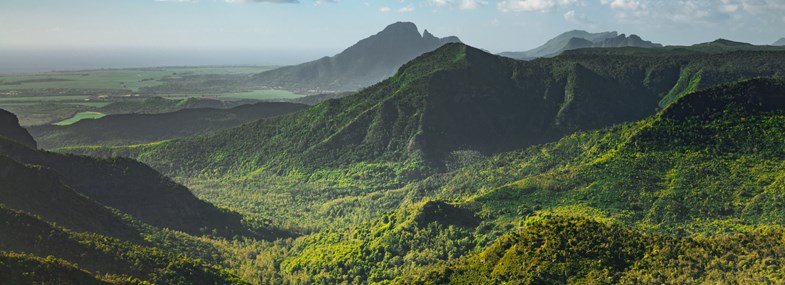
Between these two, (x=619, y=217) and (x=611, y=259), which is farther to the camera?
(x=619, y=217)

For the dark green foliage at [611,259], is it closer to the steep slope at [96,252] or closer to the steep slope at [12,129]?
the steep slope at [96,252]

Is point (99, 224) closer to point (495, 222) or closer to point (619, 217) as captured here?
point (495, 222)

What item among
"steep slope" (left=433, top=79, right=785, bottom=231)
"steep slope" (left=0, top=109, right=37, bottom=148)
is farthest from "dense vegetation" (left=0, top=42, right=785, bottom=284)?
"steep slope" (left=0, top=109, right=37, bottom=148)

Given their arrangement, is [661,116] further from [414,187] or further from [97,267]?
[97,267]

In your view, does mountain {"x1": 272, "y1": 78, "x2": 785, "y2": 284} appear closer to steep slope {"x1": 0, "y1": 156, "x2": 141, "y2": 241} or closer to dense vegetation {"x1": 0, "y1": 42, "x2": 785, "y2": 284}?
dense vegetation {"x1": 0, "y1": 42, "x2": 785, "y2": 284}

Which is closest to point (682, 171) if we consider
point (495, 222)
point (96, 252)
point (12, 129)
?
point (495, 222)

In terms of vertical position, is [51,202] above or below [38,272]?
below

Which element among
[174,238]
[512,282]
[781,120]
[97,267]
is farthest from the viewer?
[781,120]

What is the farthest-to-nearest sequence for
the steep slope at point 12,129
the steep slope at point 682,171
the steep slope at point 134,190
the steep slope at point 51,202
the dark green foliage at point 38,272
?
1. the steep slope at point 12,129
2. the steep slope at point 134,190
3. the steep slope at point 682,171
4. the steep slope at point 51,202
5. the dark green foliage at point 38,272

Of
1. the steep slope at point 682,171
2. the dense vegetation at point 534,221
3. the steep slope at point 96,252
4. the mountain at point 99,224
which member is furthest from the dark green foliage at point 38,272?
the steep slope at point 682,171

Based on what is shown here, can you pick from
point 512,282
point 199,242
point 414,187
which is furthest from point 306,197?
point 512,282

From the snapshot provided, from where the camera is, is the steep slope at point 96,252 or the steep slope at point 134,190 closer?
the steep slope at point 96,252
